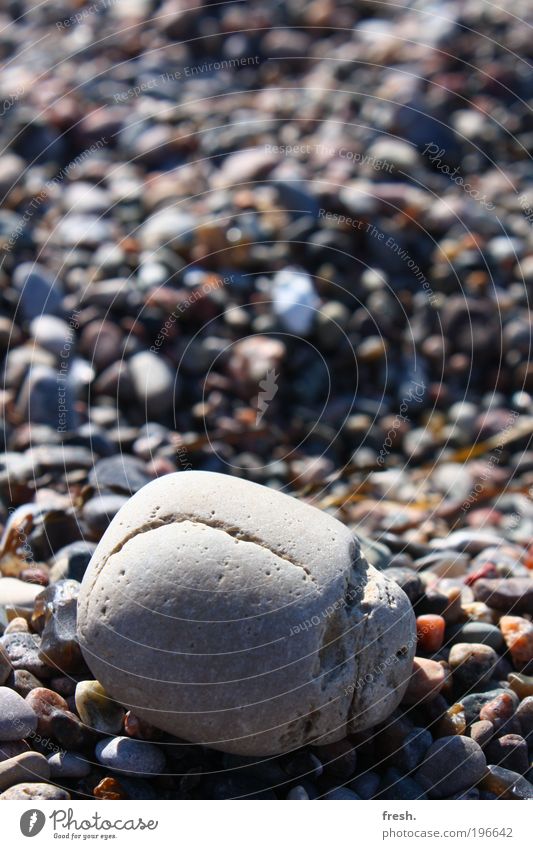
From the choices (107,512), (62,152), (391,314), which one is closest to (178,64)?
(62,152)

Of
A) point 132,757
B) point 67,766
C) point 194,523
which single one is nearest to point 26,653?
point 67,766

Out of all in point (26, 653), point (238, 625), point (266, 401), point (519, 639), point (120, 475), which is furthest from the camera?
point (266, 401)

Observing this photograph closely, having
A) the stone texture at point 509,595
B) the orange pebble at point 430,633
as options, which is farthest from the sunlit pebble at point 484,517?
the orange pebble at point 430,633

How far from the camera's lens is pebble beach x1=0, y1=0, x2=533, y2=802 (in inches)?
121

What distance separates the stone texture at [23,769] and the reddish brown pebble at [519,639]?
1.74 meters

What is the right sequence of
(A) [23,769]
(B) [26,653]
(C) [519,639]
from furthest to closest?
(C) [519,639] → (B) [26,653] → (A) [23,769]

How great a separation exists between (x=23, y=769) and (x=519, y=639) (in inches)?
72.3

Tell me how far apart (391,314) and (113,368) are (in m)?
1.75

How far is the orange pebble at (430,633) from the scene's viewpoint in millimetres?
3674

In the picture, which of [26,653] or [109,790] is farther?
[26,653]

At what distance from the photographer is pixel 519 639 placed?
12.2ft

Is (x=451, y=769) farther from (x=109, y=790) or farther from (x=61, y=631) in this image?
(x=61, y=631)

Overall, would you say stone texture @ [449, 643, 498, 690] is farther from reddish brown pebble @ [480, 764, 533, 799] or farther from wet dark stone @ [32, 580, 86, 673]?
wet dark stone @ [32, 580, 86, 673]

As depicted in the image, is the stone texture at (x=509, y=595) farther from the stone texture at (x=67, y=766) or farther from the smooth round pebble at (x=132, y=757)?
the stone texture at (x=67, y=766)
